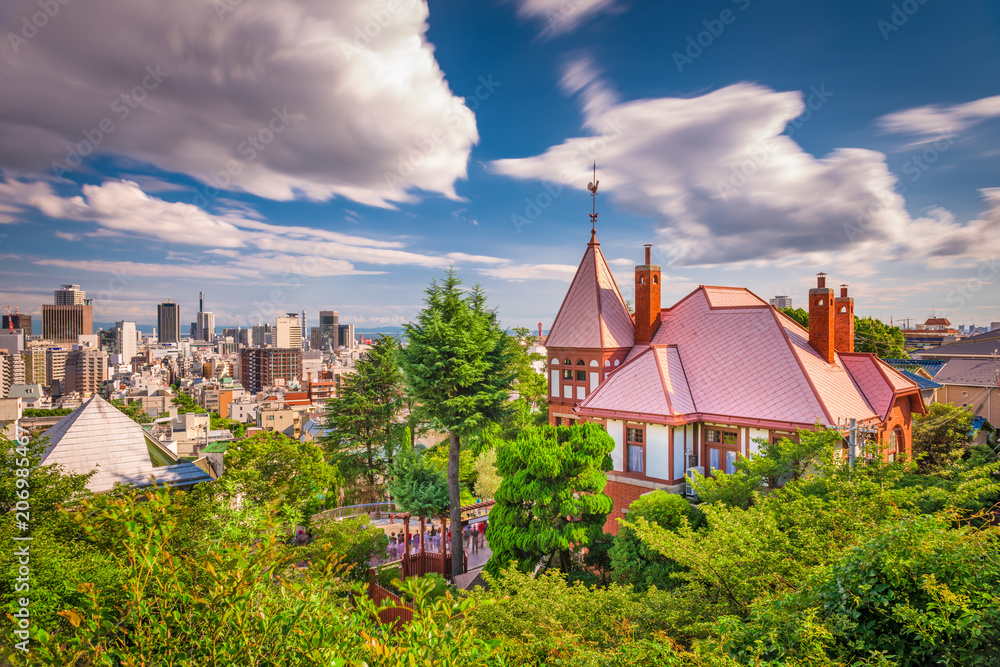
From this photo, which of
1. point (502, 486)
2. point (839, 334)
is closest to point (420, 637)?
point (502, 486)

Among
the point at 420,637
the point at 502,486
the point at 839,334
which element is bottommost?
the point at 502,486

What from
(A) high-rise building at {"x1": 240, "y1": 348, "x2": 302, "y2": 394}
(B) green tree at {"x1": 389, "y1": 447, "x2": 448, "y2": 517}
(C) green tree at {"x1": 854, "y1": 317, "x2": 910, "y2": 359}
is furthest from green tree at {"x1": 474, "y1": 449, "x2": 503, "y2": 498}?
(A) high-rise building at {"x1": 240, "y1": 348, "x2": 302, "y2": 394}

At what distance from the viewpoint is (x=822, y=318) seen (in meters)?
20.5

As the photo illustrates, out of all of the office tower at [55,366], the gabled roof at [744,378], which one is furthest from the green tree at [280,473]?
the office tower at [55,366]

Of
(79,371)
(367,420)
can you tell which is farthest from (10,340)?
(79,371)

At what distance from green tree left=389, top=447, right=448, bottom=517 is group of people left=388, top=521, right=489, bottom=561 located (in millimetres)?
4090

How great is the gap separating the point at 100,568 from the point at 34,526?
3.70 m

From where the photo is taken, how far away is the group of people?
23844 millimetres

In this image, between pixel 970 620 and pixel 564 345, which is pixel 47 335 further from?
pixel 970 620

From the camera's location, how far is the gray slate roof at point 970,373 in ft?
122

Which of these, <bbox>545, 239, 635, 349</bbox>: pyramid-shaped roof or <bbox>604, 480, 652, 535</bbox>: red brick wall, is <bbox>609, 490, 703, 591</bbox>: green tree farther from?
<bbox>545, 239, 635, 349</bbox>: pyramid-shaped roof

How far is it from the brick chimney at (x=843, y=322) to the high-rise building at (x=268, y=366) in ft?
632

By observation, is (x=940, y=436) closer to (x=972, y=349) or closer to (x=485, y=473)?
(x=485, y=473)

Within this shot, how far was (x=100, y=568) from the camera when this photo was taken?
348 inches
